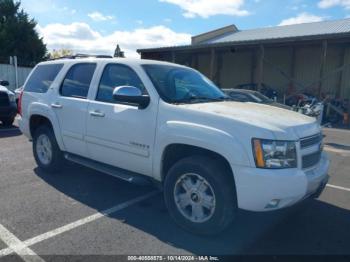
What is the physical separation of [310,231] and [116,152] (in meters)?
2.55

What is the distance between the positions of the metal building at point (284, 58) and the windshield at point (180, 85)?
13299mm

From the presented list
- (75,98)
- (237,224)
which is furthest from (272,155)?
(75,98)

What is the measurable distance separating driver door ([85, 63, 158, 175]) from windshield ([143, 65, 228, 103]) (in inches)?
7.8

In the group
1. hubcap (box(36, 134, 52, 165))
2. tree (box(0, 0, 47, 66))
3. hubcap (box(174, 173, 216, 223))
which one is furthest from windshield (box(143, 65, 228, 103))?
tree (box(0, 0, 47, 66))

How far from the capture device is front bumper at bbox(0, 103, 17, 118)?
1015cm

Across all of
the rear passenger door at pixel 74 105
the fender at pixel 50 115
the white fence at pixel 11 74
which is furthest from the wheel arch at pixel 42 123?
the white fence at pixel 11 74

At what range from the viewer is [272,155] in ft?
10.3

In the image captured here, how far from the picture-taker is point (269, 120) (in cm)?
338

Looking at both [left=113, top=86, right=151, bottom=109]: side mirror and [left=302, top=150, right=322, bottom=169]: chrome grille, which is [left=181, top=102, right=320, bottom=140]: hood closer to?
[left=302, top=150, right=322, bottom=169]: chrome grille

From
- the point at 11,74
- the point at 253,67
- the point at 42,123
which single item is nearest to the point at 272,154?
the point at 42,123

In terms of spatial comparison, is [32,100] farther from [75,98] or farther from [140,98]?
[140,98]

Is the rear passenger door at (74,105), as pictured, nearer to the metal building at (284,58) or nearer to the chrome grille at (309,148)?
the chrome grille at (309,148)

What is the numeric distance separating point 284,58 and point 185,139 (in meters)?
21.3

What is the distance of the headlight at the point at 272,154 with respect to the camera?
3.11m
